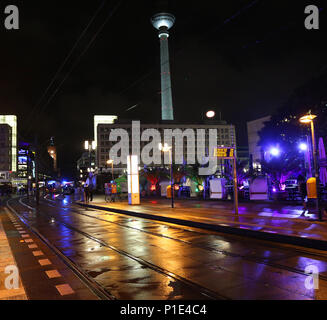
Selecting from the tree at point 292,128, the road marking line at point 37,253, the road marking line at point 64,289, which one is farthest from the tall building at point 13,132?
the road marking line at point 64,289

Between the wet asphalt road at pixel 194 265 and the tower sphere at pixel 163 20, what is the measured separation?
136579 millimetres

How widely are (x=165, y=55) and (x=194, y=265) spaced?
129 meters

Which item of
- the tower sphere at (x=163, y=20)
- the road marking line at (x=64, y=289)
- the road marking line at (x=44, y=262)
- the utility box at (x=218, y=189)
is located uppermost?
the tower sphere at (x=163, y=20)

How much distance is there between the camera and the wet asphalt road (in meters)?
5.16

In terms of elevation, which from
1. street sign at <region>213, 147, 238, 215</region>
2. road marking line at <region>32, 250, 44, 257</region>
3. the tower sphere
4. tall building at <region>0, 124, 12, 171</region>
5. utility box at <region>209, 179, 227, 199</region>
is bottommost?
road marking line at <region>32, 250, 44, 257</region>

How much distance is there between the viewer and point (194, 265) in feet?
22.8

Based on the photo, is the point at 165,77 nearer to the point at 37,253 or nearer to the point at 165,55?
the point at 165,55

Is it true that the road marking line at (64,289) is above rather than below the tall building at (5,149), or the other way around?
below

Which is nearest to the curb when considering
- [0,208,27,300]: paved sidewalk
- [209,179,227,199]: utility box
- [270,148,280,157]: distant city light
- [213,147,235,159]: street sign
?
[213,147,235,159]: street sign

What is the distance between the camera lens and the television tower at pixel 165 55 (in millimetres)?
127012

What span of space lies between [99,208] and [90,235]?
46.9 ft

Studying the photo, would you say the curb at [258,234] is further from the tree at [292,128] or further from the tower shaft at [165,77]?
the tower shaft at [165,77]

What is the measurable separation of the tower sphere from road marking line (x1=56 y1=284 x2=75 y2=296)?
5524 inches

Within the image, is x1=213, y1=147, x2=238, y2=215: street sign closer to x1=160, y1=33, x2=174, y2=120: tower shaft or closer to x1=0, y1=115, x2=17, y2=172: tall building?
x1=0, y1=115, x2=17, y2=172: tall building
